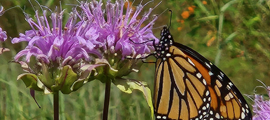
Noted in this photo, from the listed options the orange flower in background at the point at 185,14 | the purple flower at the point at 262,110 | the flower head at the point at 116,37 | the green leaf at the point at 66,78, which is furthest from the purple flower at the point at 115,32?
the orange flower in background at the point at 185,14

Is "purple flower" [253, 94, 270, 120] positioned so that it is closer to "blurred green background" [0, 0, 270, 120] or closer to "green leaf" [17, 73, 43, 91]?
"blurred green background" [0, 0, 270, 120]

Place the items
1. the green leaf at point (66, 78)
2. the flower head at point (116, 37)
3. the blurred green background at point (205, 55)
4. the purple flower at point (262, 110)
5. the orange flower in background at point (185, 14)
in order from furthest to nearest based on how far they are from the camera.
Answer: the orange flower in background at point (185, 14) → the blurred green background at point (205, 55) → the purple flower at point (262, 110) → the flower head at point (116, 37) → the green leaf at point (66, 78)

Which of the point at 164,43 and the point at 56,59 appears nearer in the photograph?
the point at 56,59

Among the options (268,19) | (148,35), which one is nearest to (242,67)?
(268,19)

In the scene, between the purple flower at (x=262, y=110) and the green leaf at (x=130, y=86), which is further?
the purple flower at (x=262, y=110)

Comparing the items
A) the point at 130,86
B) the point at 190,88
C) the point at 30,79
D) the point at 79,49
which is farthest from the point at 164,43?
the point at 30,79

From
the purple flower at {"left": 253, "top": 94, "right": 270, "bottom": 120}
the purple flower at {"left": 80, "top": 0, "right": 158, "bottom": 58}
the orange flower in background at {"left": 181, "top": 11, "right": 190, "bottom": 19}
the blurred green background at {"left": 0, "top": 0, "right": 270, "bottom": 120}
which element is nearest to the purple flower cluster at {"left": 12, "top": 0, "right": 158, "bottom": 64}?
the purple flower at {"left": 80, "top": 0, "right": 158, "bottom": 58}

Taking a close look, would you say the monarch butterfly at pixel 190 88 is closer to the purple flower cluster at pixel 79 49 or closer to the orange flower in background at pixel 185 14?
the purple flower cluster at pixel 79 49

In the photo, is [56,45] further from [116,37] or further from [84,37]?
[116,37]

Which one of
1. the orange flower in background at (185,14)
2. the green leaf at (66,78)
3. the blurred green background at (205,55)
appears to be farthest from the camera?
the orange flower in background at (185,14)
